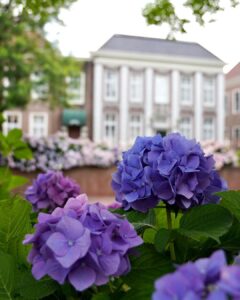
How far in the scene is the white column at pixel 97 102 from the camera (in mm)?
24250

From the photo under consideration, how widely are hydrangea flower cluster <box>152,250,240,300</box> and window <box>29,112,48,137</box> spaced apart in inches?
935

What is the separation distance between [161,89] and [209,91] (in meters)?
2.95

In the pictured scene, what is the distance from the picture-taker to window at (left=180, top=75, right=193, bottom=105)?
2622 cm

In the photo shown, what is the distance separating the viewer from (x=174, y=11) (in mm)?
1108

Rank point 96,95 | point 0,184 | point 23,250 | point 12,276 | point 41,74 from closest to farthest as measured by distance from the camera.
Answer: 1. point 12,276
2. point 23,250
3. point 0,184
4. point 41,74
5. point 96,95

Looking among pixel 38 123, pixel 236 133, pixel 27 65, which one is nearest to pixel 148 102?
pixel 38 123

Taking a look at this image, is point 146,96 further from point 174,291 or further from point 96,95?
point 174,291

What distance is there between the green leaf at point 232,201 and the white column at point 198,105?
83.7 feet

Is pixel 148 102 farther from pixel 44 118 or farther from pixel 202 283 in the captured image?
pixel 202 283

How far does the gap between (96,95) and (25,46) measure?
40.0ft

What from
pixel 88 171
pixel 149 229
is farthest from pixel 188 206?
pixel 88 171

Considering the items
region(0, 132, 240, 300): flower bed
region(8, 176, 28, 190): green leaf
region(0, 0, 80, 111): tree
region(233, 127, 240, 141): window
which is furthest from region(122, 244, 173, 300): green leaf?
region(233, 127, 240, 141): window

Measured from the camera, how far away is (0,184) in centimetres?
173

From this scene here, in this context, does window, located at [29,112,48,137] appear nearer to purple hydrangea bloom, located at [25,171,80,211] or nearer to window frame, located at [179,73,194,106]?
window frame, located at [179,73,194,106]
